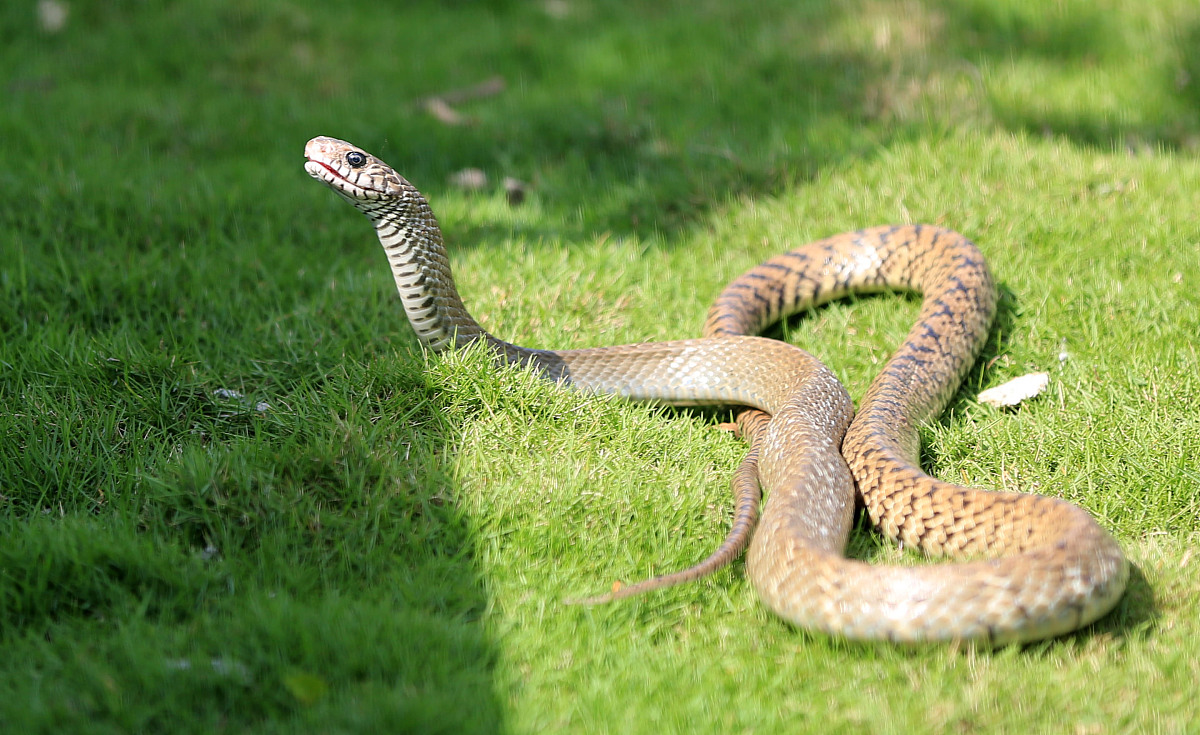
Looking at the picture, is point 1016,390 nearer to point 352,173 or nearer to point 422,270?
point 422,270

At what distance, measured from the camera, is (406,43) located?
895 centimetres

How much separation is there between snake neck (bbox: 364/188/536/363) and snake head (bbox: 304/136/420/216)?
5 cm

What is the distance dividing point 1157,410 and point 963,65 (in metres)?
4.13

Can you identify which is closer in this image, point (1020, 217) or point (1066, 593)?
point (1066, 593)

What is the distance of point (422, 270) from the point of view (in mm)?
4352

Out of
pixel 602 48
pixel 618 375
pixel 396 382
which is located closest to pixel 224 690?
pixel 396 382

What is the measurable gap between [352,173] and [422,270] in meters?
0.50

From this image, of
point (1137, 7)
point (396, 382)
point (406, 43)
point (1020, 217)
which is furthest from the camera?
point (406, 43)

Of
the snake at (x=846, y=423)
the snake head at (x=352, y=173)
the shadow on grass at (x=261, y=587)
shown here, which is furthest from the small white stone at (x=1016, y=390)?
the snake head at (x=352, y=173)

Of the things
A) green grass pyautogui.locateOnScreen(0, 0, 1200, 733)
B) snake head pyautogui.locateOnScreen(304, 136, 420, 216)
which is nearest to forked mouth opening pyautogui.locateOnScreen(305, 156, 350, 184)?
snake head pyautogui.locateOnScreen(304, 136, 420, 216)

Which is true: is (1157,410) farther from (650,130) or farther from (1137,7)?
(1137,7)

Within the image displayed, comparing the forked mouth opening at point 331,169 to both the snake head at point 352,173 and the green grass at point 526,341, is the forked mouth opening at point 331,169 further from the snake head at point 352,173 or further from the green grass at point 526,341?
the green grass at point 526,341

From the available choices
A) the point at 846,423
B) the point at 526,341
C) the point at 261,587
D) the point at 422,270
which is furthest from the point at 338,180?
the point at 846,423

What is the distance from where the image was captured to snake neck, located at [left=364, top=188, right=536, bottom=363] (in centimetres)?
431
